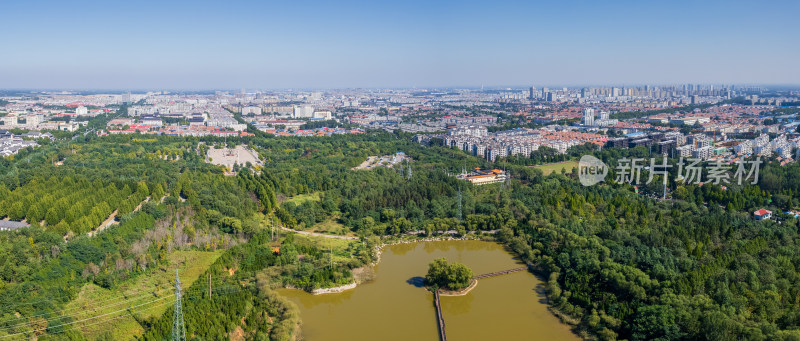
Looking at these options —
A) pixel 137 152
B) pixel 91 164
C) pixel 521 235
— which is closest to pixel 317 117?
pixel 137 152

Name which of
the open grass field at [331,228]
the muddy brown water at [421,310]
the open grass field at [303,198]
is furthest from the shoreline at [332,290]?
the open grass field at [303,198]

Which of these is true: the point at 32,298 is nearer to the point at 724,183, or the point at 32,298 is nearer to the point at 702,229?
the point at 702,229

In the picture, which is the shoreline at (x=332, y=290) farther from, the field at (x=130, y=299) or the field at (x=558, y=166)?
the field at (x=558, y=166)

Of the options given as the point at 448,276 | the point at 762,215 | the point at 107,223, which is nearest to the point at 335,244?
the point at 448,276

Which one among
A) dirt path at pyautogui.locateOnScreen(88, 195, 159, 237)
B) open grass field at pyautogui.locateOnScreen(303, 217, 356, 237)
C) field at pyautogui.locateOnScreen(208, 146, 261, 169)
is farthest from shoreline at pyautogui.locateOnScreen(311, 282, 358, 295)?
field at pyautogui.locateOnScreen(208, 146, 261, 169)

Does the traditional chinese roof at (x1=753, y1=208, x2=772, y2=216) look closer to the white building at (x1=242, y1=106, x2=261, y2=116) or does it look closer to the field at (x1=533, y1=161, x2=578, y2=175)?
the field at (x1=533, y1=161, x2=578, y2=175)

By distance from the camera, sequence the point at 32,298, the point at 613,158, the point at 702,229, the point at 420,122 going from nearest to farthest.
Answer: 1. the point at 32,298
2. the point at 702,229
3. the point at 613,158
4. the point at 420,122
